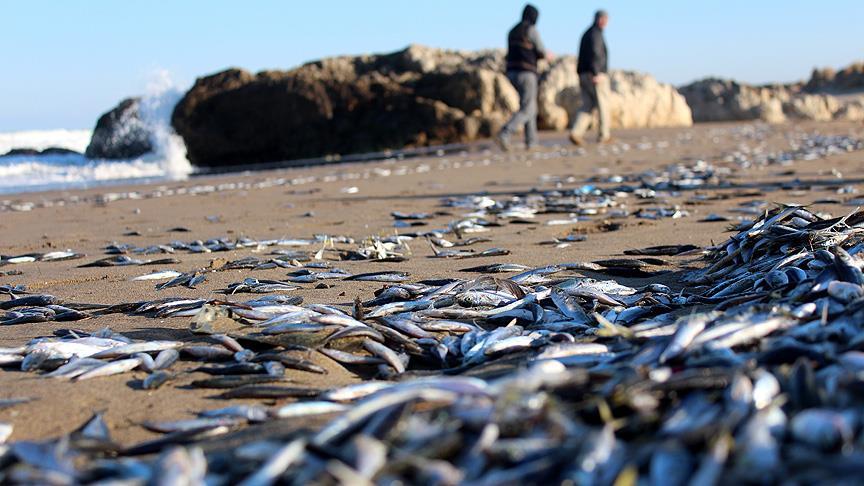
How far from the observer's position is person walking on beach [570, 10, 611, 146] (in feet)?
50.8

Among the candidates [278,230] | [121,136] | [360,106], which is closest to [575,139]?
[278,230]

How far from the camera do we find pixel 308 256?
462 centimetres

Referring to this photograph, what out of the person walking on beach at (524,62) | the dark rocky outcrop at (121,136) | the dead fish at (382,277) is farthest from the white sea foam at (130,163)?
the dead fish at (382,277)

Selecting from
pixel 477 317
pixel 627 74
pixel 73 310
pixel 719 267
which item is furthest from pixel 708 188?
pixel 627 74

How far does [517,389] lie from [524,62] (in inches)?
536

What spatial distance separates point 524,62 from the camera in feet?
48.4

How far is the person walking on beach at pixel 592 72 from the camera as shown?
1549cm

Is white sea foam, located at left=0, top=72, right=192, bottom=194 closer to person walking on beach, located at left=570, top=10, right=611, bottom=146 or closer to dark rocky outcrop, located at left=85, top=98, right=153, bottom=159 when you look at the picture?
dark rocky outcrop, located at left=85, top=98, right=153, bottom=159

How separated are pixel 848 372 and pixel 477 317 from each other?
1441mm

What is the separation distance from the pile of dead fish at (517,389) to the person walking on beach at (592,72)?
12.8 metres

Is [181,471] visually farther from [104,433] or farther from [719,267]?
[719,267]

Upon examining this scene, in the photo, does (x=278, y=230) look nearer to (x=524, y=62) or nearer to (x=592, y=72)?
(x=524, y=62)

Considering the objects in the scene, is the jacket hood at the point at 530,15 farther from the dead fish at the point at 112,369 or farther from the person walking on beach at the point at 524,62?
the dead fish at the point at 112,369

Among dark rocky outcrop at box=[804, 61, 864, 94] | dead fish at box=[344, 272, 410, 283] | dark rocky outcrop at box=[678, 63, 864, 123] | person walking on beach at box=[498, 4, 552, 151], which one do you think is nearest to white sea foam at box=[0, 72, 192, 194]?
person walking on beach at box=[498, 4, 552, 151]
